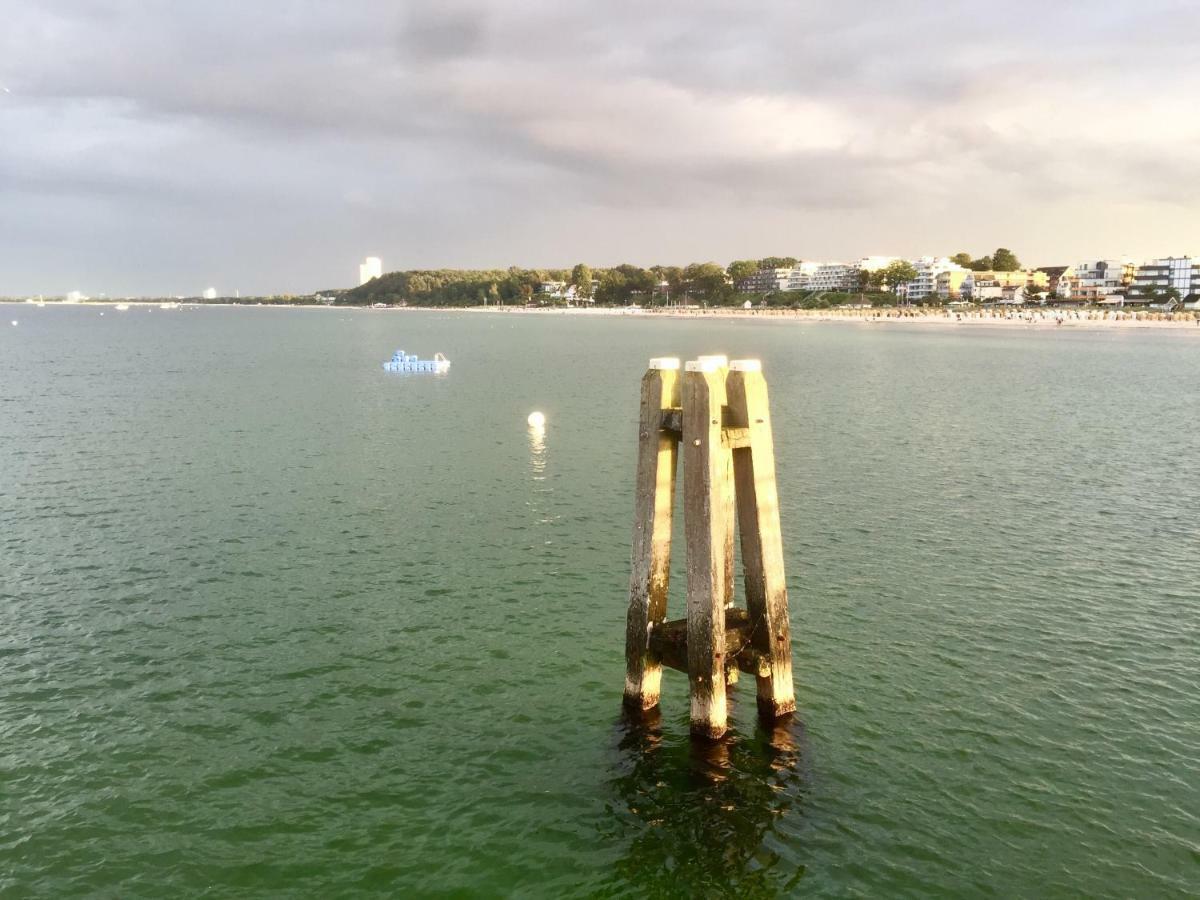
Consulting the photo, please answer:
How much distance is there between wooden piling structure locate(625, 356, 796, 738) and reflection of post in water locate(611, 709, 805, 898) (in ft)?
1.79

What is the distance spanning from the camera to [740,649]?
→ 15.8 metres

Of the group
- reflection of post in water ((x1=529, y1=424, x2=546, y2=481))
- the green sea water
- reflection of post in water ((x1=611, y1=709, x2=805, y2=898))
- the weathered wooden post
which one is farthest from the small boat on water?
reflection of post in water ((x1=611, y1=709, x2=805, y2=898))

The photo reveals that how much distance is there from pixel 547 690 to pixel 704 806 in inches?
200

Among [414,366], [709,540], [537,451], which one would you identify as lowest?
[537,451]

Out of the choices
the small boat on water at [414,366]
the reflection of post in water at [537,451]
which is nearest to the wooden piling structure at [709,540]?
the reflection of post in water at [537,451]

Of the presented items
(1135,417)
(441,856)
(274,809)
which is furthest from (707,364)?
(1135,417)

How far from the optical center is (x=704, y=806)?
14.0 m

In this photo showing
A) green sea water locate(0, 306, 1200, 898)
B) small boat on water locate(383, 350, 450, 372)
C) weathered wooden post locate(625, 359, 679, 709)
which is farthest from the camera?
small boat on water locate(383, 350, 450, 372)

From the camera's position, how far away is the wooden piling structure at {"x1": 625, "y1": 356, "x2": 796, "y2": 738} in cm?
1424

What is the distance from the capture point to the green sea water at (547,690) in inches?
507

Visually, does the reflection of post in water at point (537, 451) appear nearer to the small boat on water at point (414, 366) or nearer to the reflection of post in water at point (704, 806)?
the reflection of post in water at point (704, 806)

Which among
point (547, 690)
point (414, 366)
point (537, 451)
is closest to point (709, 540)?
point (547, 690)

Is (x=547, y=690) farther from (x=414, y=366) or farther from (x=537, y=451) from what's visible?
(x=414, y=366)

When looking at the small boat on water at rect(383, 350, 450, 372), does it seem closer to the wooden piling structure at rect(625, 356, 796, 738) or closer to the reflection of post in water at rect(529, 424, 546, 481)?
the reflection of post in water at rect(529, 424, 546, 481)
